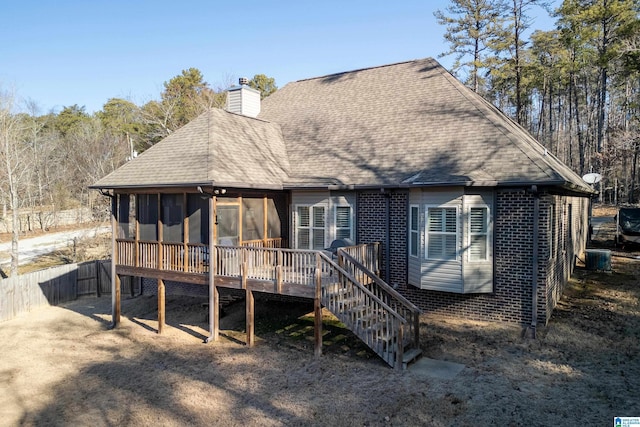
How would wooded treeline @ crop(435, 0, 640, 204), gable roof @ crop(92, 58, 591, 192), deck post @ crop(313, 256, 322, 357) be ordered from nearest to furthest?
deck post @ crop(313, 256, 322, 357) → gable roof @ crop(92, 58, 591, 192) → wooded treeline @ crop(435, 0, 640, 204)

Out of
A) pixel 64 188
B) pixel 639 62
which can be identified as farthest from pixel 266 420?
pixel 64 188

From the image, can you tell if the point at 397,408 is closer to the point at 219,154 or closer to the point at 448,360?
the point at 448,360

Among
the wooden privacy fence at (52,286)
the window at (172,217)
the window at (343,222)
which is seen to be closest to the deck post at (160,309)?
the window at (172,217)

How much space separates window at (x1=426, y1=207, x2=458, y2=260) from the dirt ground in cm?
186

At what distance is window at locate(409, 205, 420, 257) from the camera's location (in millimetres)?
11453

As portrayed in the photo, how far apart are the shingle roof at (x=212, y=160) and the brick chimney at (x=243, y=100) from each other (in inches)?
89.6

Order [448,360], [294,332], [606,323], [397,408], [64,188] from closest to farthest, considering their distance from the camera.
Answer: [397,408]
[448,360]
[606,323]
[294,332]
[64,188]

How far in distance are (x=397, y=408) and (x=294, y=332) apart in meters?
4.96

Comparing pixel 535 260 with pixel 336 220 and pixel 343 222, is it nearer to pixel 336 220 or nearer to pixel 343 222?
pixel 343 222

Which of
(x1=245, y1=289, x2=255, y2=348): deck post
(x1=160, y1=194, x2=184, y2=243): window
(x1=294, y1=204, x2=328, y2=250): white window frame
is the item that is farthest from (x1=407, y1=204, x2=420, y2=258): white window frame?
(x1=160, y1=194, x2=184, y2=243): window

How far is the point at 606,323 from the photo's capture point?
1066 cm

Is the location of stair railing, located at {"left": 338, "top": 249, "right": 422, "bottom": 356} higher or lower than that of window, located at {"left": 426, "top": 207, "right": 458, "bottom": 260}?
lower

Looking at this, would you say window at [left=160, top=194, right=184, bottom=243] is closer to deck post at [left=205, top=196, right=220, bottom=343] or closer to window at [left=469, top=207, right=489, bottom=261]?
deck post at [left=205, top=196, right=220, bottom=343]

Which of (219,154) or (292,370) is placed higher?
(219,154)
